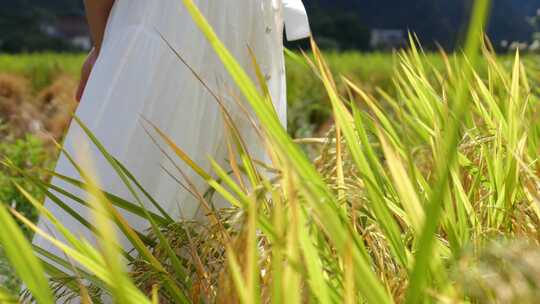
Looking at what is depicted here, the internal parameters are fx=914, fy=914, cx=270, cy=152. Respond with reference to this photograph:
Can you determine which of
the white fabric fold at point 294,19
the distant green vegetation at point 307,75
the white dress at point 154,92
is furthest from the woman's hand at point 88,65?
the distant green vegetation at point 307,75

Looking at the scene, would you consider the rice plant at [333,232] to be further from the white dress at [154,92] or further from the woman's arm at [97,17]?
the woman's arm at [97,17]

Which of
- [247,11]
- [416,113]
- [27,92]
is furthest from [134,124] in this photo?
Result: [27,92]

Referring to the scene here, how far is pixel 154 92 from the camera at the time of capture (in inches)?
66.4

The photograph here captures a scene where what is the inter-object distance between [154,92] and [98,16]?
24cm

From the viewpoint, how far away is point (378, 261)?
1.23 metres

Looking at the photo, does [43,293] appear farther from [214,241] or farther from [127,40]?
[127,40]

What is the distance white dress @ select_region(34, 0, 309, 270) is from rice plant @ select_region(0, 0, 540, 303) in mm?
41

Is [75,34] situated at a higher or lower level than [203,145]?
lower

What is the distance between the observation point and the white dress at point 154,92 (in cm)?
168

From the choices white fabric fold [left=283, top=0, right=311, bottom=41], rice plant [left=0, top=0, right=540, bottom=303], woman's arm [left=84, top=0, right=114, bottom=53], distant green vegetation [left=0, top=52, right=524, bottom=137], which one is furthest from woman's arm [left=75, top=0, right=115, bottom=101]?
distant green vegetation [left=0, top=52, right=524, bottom=137]

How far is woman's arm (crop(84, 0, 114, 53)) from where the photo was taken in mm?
1804

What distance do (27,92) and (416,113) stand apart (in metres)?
5.19

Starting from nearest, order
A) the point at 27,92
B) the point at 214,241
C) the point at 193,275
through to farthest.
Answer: the point at 214,241 → the point at 193,275 → the point at 27,92

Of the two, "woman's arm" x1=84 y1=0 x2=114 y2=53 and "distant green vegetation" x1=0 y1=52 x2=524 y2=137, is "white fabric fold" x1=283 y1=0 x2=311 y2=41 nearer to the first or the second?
"woman's arm" x1=84 y1=0 x2=114 y2=53
